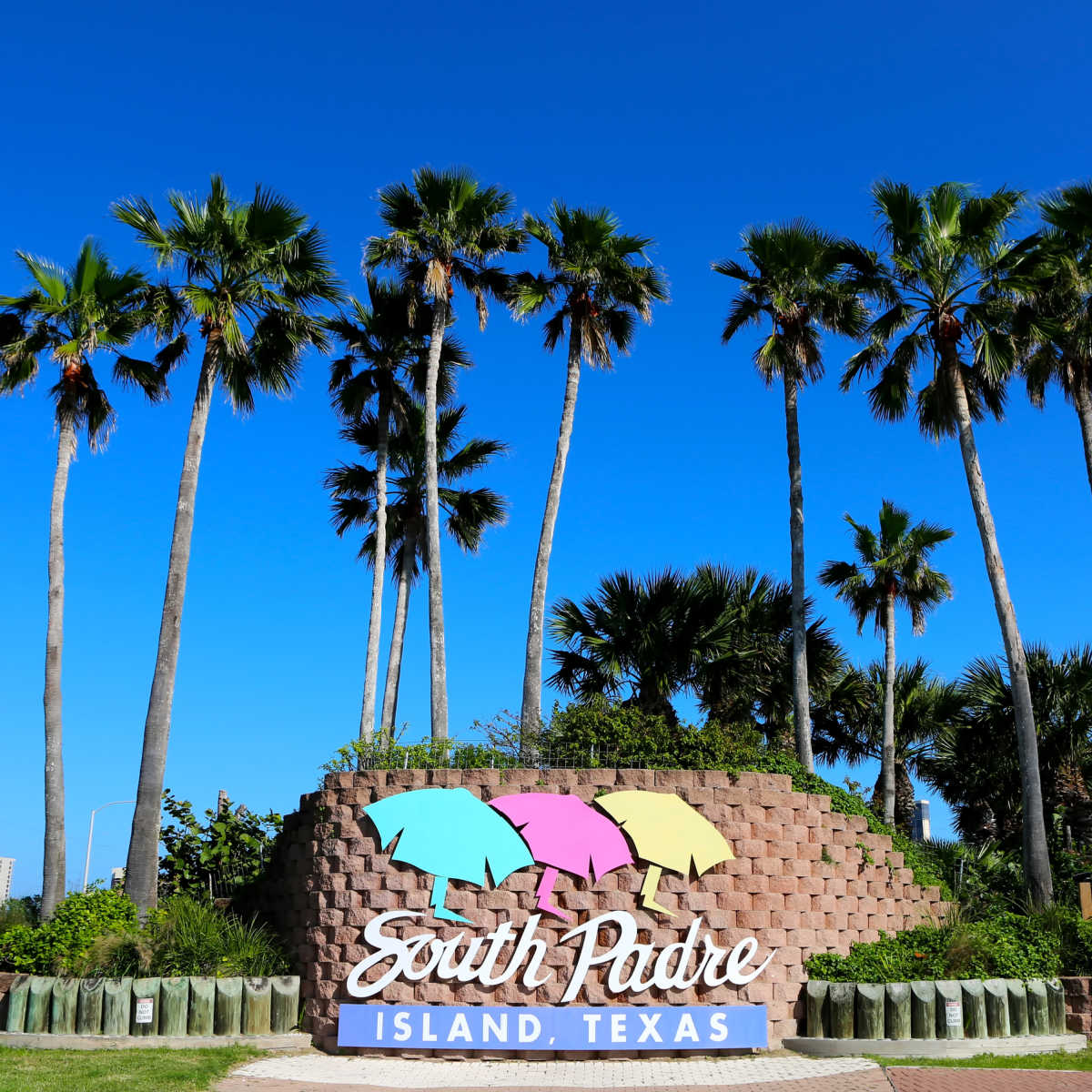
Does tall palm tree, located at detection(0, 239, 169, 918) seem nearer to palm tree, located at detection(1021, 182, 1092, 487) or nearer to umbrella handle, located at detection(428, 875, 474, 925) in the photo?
umbrella handle, located at detection(428, 875, 474, 925)

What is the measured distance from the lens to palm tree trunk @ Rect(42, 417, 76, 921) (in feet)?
57.5

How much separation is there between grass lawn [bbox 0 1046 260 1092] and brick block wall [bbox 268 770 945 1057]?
1.55m

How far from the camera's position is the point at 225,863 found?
16.8 m

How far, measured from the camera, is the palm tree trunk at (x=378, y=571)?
22.1 meters

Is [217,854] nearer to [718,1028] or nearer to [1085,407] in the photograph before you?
[718,1028]

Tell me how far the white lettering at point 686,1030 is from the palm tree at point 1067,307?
509 inches

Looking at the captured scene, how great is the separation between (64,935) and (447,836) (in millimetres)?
5139

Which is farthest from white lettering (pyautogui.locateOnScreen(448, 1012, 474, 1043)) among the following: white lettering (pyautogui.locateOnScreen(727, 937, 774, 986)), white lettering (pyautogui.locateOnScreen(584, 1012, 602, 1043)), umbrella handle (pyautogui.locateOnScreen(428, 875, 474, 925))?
white lettering (pyautogui.locateOnScreen(727, 937, 774, 986))

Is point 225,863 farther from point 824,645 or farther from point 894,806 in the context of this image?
point 894,806

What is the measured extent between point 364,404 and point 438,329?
3415 mm

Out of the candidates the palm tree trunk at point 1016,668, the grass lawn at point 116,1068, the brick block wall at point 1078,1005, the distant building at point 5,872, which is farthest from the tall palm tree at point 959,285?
the distant building at point 5,872

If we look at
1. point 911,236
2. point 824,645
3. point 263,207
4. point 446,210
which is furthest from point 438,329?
point 824,645

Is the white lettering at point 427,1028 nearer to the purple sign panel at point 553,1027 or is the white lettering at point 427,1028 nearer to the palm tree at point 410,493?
the purple sign panel at point 553,1027

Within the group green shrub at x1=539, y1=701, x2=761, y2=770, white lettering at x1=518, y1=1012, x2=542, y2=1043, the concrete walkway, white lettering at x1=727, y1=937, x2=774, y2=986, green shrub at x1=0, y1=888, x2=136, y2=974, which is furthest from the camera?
green shrub at x1=539, y1=701, x2=761, y2=770
